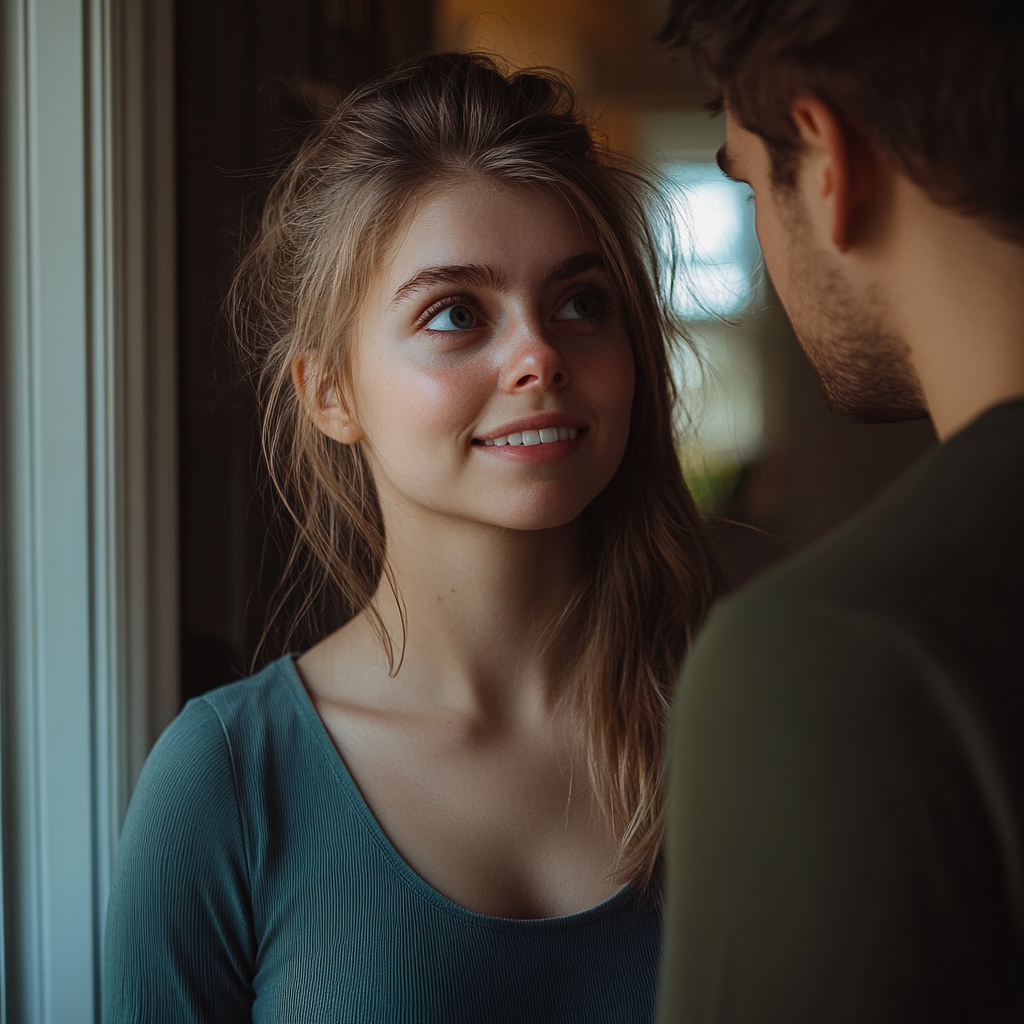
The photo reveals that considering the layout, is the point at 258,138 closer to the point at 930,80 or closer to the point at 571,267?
the point at 571,267

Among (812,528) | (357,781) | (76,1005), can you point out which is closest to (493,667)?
(357,781)

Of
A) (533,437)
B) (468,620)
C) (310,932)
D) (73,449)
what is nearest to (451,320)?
(533,437)

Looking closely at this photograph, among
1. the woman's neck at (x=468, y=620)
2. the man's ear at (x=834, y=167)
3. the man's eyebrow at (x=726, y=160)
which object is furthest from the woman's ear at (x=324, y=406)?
the man's ear at (x=834, y=167)

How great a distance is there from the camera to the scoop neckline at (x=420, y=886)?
0.91 meters

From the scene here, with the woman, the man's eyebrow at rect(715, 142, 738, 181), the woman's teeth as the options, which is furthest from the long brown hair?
the man's eyebrow at rect(715, 142, 738, 181)

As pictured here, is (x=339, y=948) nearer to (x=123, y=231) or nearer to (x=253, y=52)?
(x=123, y=231)

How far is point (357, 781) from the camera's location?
39.4 inches

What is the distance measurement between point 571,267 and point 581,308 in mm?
57

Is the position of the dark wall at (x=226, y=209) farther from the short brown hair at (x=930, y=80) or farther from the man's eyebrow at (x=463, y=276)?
the short brown hair at (x=930, y=80)

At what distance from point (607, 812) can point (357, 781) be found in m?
0.26

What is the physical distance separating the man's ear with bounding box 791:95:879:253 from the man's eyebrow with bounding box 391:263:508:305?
45 centimetres

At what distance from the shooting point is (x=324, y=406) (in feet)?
3.63

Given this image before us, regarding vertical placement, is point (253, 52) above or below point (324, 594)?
above

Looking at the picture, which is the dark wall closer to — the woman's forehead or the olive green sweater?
the woman's forehead
